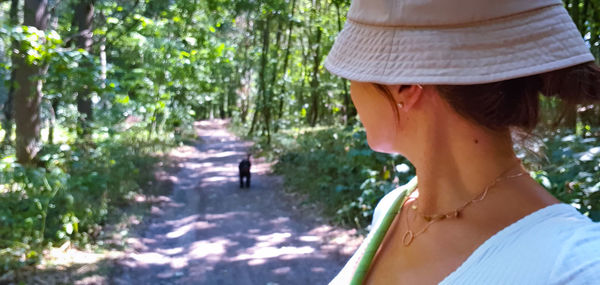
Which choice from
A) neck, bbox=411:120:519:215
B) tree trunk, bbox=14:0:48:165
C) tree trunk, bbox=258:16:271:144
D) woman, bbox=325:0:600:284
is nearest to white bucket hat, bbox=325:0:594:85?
woman, bbox=325:0:600:284

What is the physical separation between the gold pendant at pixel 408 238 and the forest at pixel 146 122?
1.07 ft

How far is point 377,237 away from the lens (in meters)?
1.27

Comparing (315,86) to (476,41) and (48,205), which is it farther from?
(476,41)

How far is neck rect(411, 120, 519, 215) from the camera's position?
3.19ft

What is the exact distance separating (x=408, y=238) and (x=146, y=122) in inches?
605

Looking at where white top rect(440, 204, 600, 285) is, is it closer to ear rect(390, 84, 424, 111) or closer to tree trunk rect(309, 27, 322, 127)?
ear rect(390, 84, 424, 111)

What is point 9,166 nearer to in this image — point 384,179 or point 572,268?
point 384,179

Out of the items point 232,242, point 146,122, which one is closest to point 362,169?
point 232,242

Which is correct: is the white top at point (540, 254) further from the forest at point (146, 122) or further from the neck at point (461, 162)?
the forest at point (146, 122)

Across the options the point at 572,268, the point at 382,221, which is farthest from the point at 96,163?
the point at 572,268

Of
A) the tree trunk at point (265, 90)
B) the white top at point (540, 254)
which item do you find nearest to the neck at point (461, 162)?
the white top at point (540, 254)

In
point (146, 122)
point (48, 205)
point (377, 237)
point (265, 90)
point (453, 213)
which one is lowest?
point (48, 205)

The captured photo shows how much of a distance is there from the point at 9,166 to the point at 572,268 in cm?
634

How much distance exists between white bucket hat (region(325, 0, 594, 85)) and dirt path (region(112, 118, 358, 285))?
5.27 meters
